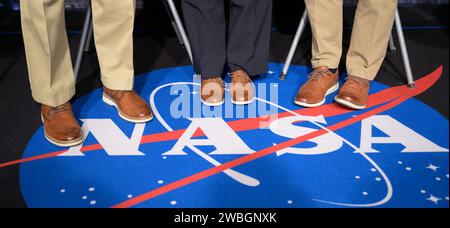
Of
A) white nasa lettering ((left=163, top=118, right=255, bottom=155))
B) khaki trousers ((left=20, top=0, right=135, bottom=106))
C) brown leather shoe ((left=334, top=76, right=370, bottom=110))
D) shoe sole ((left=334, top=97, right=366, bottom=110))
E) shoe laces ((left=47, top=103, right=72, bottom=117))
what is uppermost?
khaki trousers ((left=20, top=0, right=135, bottom=106))

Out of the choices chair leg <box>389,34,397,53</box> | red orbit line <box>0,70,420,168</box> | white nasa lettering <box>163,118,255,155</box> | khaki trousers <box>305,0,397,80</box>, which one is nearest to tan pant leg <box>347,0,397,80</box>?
khaki trousers <box>305,0,397,80</box>

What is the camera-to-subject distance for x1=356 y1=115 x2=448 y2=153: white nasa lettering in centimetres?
143

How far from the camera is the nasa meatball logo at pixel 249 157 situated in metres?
1.23

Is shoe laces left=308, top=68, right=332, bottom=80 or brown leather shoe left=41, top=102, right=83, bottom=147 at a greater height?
shoe laces left=308, top=68, right=332, bottom=80

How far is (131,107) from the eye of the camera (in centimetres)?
158

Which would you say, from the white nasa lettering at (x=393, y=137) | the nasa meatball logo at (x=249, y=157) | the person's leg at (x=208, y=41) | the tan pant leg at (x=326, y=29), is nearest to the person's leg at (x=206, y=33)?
the person's leg at (x=208, y=41)

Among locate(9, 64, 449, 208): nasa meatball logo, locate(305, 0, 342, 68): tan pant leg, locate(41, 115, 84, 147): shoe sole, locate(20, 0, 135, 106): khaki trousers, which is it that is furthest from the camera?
locate(305, 0, 342, 68): tan pant leg

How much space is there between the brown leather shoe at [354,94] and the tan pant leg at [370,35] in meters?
0.03

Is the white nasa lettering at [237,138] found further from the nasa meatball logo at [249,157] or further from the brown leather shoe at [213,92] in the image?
the brown leather shoe at [213,92]

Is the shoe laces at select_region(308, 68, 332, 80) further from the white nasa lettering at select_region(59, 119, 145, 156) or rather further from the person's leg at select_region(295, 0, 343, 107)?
the white nasa lettering at select_region(59, 119, 145, 156)

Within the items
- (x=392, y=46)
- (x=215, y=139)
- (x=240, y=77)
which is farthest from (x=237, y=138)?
(x=392, y=46)

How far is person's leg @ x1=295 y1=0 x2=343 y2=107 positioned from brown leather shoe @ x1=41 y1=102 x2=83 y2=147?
0.83 meters

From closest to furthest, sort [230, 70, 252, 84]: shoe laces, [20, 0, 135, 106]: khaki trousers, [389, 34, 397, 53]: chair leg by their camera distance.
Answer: [20, 0, 135, 106]: khaki trousers, [230, 70, 252, 84]: shoe laces, [389, 34, 397, 53]: chair leg

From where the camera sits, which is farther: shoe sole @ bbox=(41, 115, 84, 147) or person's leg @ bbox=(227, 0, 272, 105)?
person's leg @ bbox=(227, 0, 272, 105)
